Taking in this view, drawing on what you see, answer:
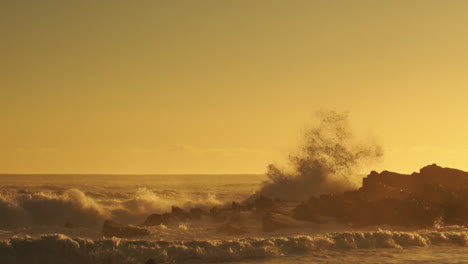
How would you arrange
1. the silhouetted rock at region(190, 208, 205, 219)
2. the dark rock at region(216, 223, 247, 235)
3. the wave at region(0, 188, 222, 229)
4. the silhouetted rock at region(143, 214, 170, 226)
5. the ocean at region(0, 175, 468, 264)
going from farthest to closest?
the wave at region(0, 188, 222, 229), the silhouetted rock at region(190, 208, 205, 219), the silhouetted rock at region(143, 214, 170, 226), the dark rock at region(216, 223, 247, 235), the ocean at region(0, 175, 468, 264)

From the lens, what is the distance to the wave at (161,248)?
17.7 meters

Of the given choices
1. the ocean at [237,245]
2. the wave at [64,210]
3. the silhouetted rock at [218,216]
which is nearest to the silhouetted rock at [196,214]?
the silhouetted rock at [218,216]

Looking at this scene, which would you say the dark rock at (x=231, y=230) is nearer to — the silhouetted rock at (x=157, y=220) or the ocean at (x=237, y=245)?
the ocean at (x=237, y=245)

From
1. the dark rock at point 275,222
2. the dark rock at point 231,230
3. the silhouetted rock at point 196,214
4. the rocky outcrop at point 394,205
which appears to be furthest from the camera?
the silhouetted rock at point 196,214

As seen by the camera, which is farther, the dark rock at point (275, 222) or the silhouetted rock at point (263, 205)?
the silhouetted rock at point (263, 205)

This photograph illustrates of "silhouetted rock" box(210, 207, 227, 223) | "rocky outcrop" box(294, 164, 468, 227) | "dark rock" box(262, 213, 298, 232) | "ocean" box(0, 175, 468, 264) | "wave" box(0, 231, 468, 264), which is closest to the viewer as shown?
"wave" box(0, 231, 468, 264)

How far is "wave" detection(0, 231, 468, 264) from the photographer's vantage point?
58.2ft

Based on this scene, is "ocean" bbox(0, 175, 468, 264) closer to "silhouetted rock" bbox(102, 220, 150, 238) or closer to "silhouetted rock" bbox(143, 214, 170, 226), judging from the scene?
"silhouetted rock" bbox(102, 220, 150, 238)

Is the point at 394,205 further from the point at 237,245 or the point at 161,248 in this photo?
the point at 161,248

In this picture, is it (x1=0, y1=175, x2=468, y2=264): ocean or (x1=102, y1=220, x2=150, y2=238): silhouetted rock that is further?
(x1=102, y1=220, x2=150, y2=238): silhouetted rock

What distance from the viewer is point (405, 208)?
26.6 meters

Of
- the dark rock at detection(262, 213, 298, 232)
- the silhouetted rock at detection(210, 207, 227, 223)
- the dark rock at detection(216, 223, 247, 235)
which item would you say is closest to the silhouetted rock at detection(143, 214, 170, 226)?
the silhouetted rock at detection(210, 207, 227, 223)

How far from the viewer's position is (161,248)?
18547mm

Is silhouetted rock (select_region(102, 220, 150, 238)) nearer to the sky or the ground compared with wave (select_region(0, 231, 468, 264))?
nearer to the sky
